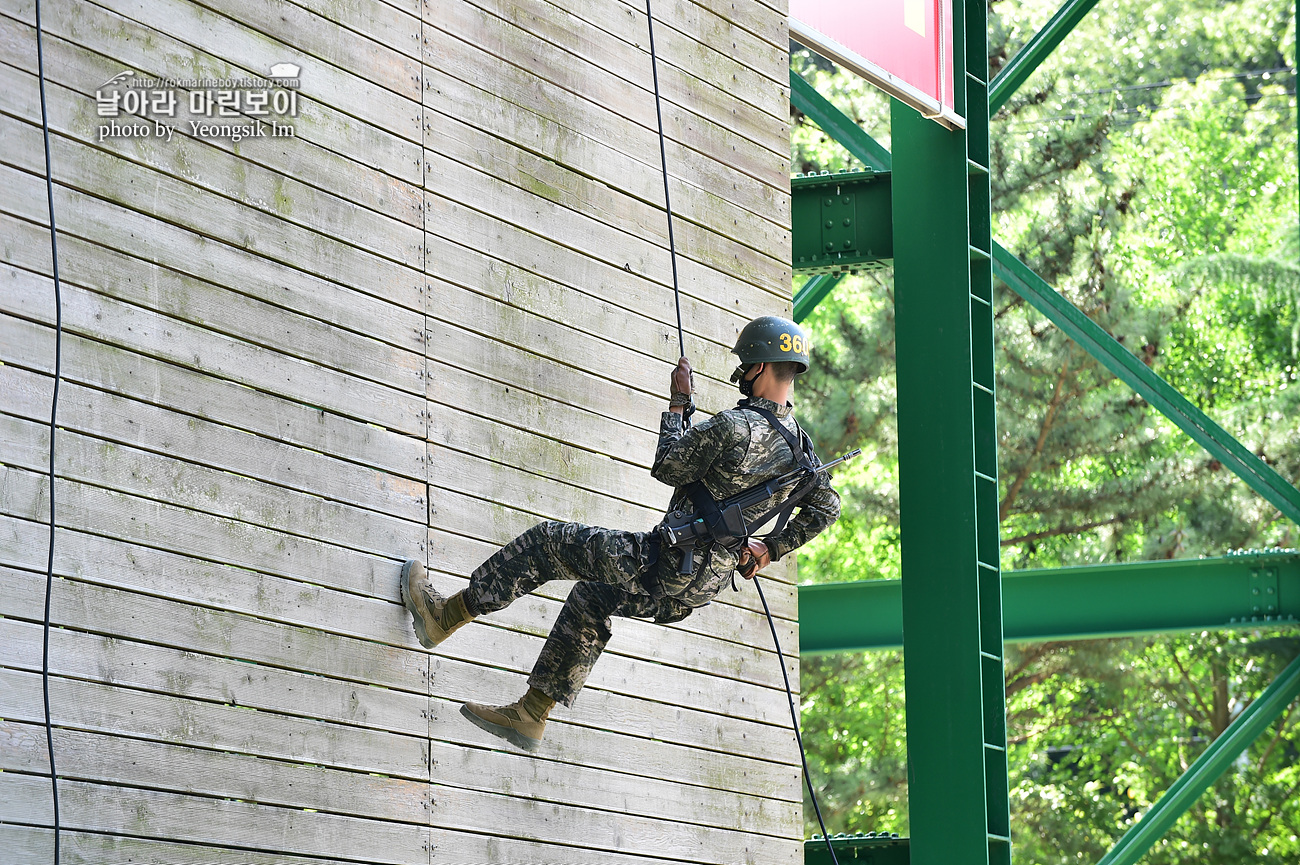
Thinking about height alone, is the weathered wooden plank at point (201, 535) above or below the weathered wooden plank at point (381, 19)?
below

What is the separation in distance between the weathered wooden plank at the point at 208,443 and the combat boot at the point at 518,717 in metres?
0.80

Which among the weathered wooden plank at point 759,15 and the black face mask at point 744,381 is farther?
the weathered wooden plank at point 759,15

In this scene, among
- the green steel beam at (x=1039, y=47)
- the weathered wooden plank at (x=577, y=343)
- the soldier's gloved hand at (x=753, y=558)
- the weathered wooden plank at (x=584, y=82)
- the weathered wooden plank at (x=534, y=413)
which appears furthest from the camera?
the green steel beam at (x=1039, y=47)

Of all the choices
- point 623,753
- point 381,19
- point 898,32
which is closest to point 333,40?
point 381,19

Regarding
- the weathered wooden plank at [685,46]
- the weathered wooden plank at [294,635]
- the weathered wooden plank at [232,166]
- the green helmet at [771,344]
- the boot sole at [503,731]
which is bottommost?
the boot sole at [503,731]

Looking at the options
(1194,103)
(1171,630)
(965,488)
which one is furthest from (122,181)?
(1194,103)

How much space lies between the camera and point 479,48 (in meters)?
7.34

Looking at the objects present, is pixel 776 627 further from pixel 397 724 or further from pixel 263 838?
pixel 263 838

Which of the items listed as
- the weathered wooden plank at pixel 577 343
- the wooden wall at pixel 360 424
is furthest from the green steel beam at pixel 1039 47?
the weathered wooden plank at pixel 577 343

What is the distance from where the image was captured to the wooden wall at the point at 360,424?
5.56 meters

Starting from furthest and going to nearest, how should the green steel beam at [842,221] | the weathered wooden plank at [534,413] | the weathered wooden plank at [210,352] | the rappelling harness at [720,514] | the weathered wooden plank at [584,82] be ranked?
the green steel beam at [842,221]
the weathered wooden plank at [584,82]
the weathered wooden plank at [534,413]
the rappelling harness at [720,514]
the weathered wooden plank at [210,352]

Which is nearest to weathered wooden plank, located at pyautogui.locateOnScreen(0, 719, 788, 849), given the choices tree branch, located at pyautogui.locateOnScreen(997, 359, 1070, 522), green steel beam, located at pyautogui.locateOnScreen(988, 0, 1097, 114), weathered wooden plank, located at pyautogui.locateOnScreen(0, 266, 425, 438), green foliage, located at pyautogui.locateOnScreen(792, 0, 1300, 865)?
weathered wooden plank, located at pyautogui.locateOnScreen(0, 266, 425, 438)

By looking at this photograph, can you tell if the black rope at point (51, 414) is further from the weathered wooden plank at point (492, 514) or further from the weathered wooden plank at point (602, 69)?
the weathered wooden plank at point (602, 69)

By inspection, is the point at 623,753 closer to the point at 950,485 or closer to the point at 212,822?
the point at 212,822
